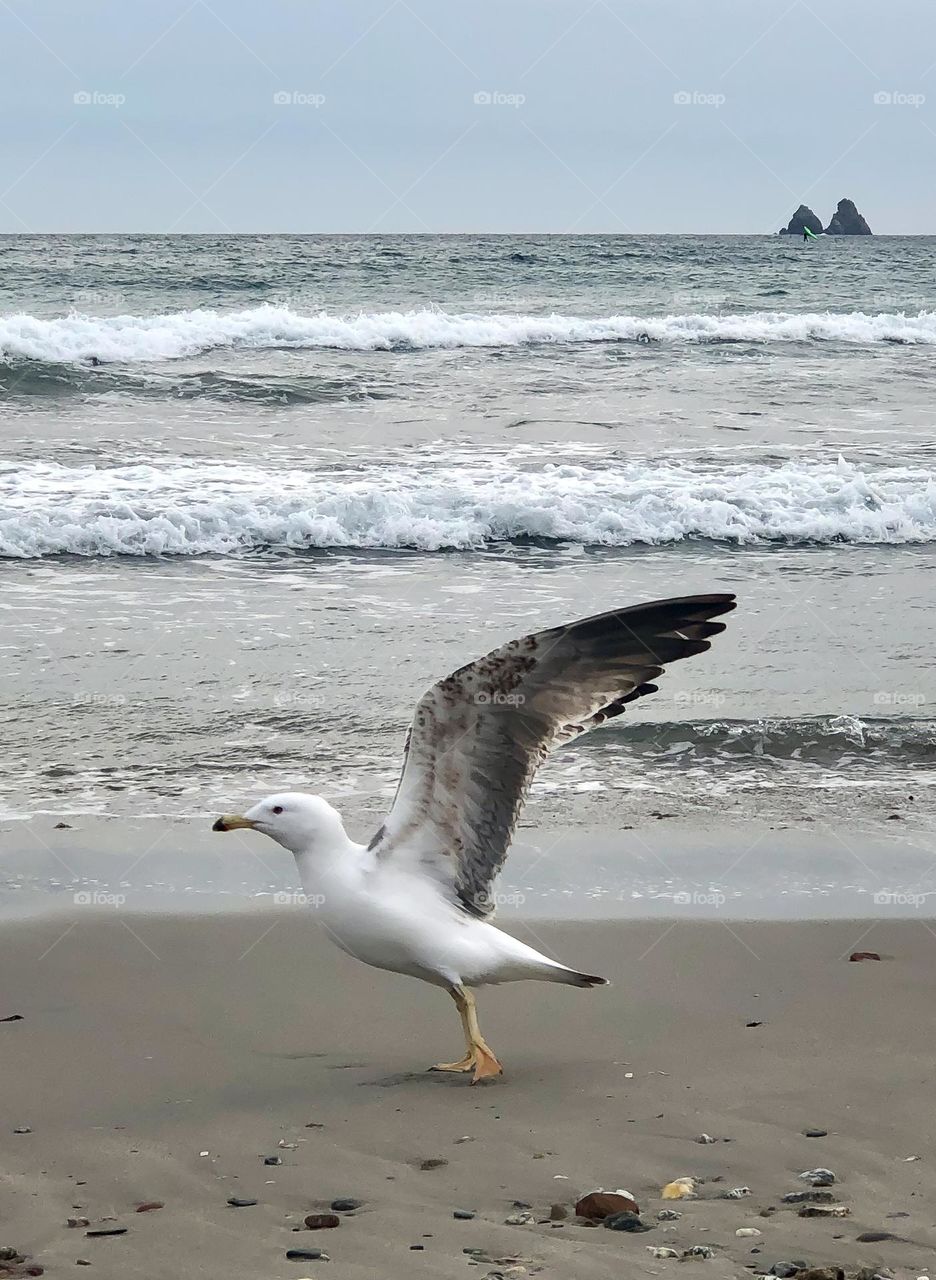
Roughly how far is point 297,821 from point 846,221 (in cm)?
8072

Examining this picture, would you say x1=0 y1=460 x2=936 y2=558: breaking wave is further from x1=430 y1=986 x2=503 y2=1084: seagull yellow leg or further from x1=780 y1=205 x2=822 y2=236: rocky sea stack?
x1=780 y1=205 x2=822 y2=236: rocky sea stack

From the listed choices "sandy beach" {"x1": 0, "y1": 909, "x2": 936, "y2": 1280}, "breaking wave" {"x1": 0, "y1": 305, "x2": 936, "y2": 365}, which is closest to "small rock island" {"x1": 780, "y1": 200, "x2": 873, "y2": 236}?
"breaking wave" {"x1": 0, "y1": 305, "x2": 936, "y2": 365}

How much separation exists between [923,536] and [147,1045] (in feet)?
31.4

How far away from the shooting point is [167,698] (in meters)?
7.32

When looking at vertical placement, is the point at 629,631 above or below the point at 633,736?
above

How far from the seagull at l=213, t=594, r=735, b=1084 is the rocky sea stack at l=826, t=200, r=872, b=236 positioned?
78.9 meters

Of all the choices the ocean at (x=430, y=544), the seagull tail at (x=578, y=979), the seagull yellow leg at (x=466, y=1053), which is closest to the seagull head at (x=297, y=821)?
the seagull yellow leg at (x=466, y=1053)

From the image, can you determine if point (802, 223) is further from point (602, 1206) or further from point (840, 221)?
point (602, 1206)

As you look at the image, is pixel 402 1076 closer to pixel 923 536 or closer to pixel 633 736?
pixel 633 736

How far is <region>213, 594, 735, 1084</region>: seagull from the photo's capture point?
396cm

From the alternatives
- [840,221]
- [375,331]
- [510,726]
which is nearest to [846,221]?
[840,221]

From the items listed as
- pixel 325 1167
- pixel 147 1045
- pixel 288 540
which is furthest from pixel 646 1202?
pixel 288 540

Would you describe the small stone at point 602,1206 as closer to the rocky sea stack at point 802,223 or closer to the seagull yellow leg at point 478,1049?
the seagull yellow leg at point 478,1049

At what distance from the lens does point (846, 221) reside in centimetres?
7900
